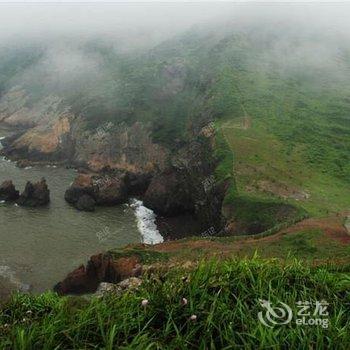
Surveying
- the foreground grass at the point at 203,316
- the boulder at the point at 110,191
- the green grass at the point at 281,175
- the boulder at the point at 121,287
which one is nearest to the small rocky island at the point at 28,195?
the boulder at the point at 110,191

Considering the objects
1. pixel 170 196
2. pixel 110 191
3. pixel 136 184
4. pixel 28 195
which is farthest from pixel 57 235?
pixel 136 184

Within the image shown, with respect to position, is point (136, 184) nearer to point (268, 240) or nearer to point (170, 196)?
point (170, 196)

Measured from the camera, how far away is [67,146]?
102688 mm

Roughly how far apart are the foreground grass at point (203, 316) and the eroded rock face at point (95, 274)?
92.2ft

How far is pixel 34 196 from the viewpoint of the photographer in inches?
2835

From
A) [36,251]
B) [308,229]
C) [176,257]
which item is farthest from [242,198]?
[36,251]

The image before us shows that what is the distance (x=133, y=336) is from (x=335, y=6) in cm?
19832

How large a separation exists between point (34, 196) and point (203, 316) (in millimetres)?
62775

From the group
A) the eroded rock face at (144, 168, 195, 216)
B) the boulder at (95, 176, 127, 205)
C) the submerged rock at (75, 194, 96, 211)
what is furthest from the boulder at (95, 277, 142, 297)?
the boulder at (95, 176, 127, 205)

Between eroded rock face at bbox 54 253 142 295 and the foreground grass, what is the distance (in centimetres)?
A: 2810

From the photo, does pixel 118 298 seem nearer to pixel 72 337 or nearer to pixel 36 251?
pixel 72 337

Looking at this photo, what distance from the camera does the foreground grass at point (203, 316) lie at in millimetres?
11281

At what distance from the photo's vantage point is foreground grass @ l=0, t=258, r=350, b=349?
37.0ft

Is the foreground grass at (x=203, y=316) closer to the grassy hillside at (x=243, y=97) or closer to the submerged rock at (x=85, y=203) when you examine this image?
the grassy hillside at (x=243, y=97)
